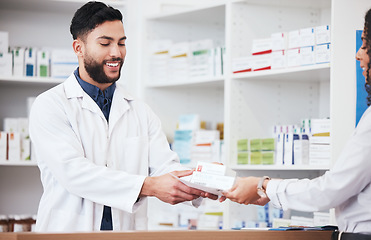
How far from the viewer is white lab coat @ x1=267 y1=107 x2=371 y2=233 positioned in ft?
6.16

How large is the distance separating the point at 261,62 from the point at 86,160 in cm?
160

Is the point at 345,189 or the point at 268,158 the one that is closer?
the point at 345,189

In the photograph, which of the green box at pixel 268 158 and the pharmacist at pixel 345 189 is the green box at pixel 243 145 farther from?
the pharmacist at pixel 345 189

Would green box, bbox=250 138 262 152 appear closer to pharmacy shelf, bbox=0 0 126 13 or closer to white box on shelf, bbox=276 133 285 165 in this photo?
white box on shelf, bbox=276 133 285 165

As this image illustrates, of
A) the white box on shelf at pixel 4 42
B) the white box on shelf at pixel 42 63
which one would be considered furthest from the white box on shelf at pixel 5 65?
the white box on shelf at pixel 42 63

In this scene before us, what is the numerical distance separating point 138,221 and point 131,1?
91.4 inches

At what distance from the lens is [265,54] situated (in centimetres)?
374

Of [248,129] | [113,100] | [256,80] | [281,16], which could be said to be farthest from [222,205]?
[113,100]

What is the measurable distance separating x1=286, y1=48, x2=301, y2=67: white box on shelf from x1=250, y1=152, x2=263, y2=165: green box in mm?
573

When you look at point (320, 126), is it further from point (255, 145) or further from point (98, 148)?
point (98, 148)

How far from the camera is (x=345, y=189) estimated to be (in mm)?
1899

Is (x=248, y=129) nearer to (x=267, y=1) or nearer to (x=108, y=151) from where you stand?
(x=267, y=1)

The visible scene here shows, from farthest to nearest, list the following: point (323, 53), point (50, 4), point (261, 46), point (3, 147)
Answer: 1. point (50, 4)
2. point (3, 147)
3. point (261, 46)
4. point (323, 53)

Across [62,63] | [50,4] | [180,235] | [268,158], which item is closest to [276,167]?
[268,158]
